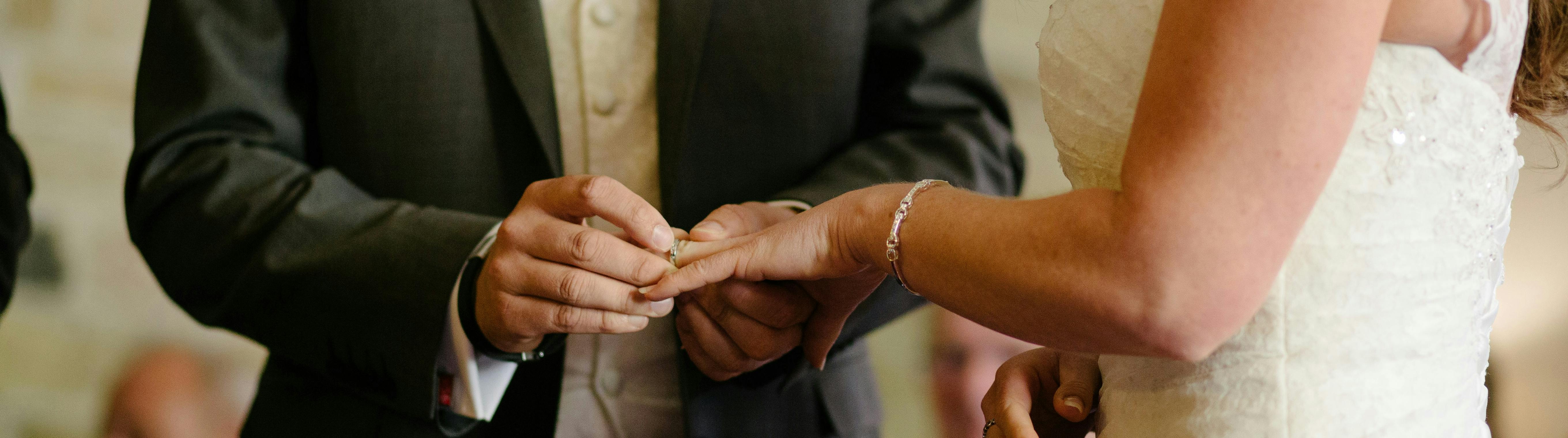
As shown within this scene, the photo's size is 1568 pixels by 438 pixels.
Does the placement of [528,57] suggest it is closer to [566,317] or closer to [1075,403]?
[566,317]

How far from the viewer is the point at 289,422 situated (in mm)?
992

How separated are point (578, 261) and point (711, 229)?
4.6 inches

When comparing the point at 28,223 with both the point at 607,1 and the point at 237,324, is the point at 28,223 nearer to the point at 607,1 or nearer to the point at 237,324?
the point at 237,324

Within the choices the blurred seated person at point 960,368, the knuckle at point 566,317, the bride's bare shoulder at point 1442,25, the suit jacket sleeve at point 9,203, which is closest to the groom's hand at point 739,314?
the knuckle at point 566,317

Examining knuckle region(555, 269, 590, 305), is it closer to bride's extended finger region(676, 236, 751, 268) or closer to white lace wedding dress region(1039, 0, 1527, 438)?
bride's extended finger region(676, 236, 751, 268)

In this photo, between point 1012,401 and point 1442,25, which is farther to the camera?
point 1012,401

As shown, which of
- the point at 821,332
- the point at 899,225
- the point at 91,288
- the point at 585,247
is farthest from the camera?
the point at 91,288

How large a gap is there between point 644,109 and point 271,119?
418mm

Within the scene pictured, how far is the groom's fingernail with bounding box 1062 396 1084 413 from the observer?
70cm

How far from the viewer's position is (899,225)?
637mm

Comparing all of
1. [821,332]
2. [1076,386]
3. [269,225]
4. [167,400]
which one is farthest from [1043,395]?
[167,400]

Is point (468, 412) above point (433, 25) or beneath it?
beneath


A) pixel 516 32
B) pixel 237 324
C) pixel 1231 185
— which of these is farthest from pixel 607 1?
pixel 1231 185

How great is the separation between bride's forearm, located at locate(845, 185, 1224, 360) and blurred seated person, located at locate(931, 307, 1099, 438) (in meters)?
1.46
